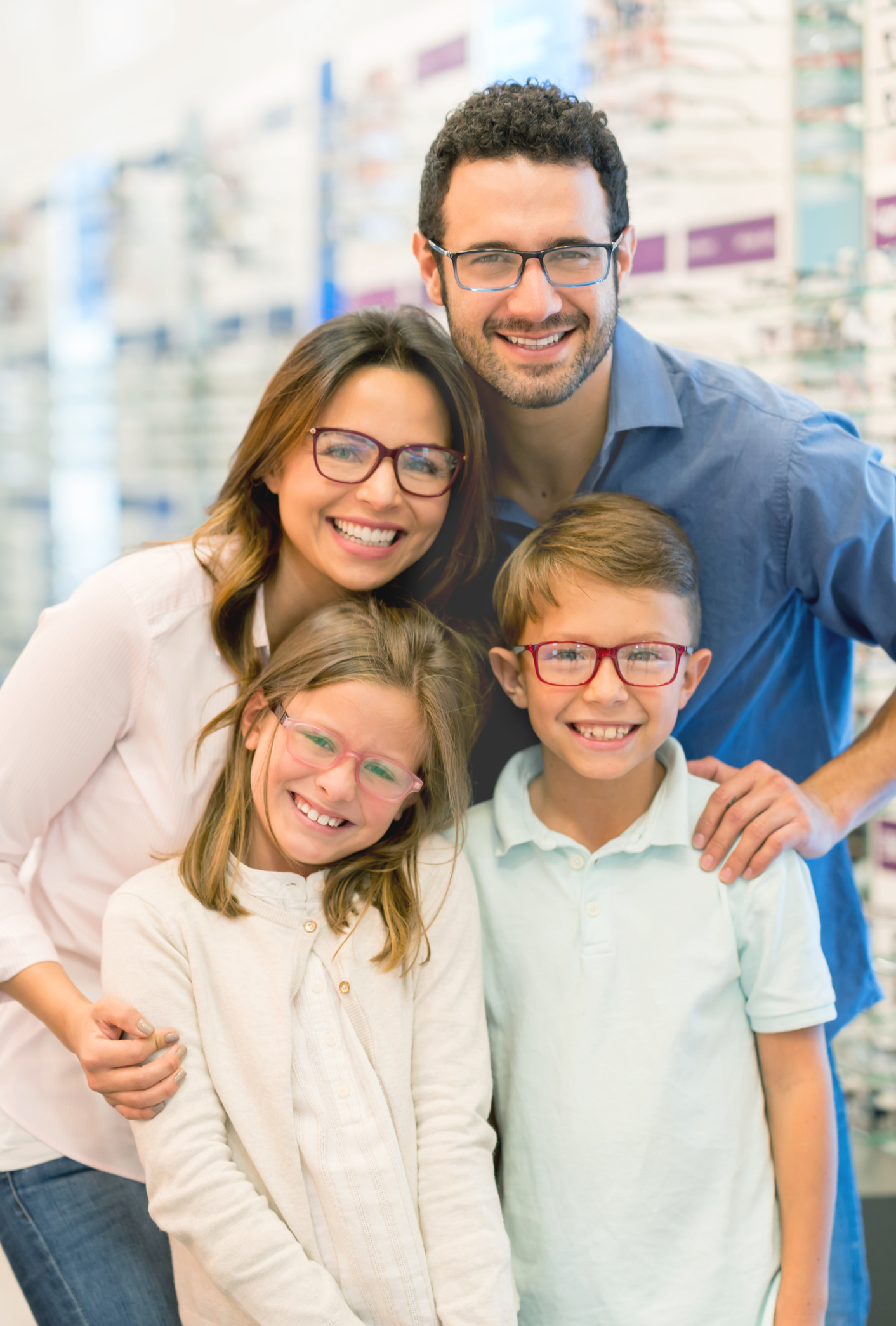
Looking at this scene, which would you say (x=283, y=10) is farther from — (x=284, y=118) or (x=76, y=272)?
(x=76, y=272)

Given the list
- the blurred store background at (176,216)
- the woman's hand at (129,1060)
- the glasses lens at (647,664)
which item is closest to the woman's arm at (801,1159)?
the glasses lens at (647,664)

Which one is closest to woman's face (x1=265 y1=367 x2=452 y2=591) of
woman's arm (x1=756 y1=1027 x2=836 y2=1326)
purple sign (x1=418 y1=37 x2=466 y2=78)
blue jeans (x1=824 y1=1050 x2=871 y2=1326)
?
woman's arm (x1=756 y1=1027 x2=836 y2=1326)

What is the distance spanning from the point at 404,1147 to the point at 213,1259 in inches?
8.9

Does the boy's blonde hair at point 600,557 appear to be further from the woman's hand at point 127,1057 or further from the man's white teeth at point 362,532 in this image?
the woman's hand at point 127,1057

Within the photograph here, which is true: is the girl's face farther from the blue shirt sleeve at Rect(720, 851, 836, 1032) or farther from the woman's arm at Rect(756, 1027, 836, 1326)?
the woman's arm at Rect(756, 1027, 836, 1326)

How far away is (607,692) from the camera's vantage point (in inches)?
50.7

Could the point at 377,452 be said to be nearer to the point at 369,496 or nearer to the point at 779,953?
the point at 369,496

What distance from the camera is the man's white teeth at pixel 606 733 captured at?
4.36ft

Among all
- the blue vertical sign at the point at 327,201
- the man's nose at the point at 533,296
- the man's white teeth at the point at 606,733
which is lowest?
the man's white teeth at the point at 606,733

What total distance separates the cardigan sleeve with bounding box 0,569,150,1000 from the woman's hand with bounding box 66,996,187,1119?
0.57 feet

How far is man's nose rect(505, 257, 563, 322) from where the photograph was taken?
139 centimetres

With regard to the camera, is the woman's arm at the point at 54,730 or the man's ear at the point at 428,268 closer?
the woman's arm at the point at 54,730

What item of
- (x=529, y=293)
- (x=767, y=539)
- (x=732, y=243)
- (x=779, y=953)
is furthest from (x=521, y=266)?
(x=732, y=243)

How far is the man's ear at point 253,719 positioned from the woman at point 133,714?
4 cm
